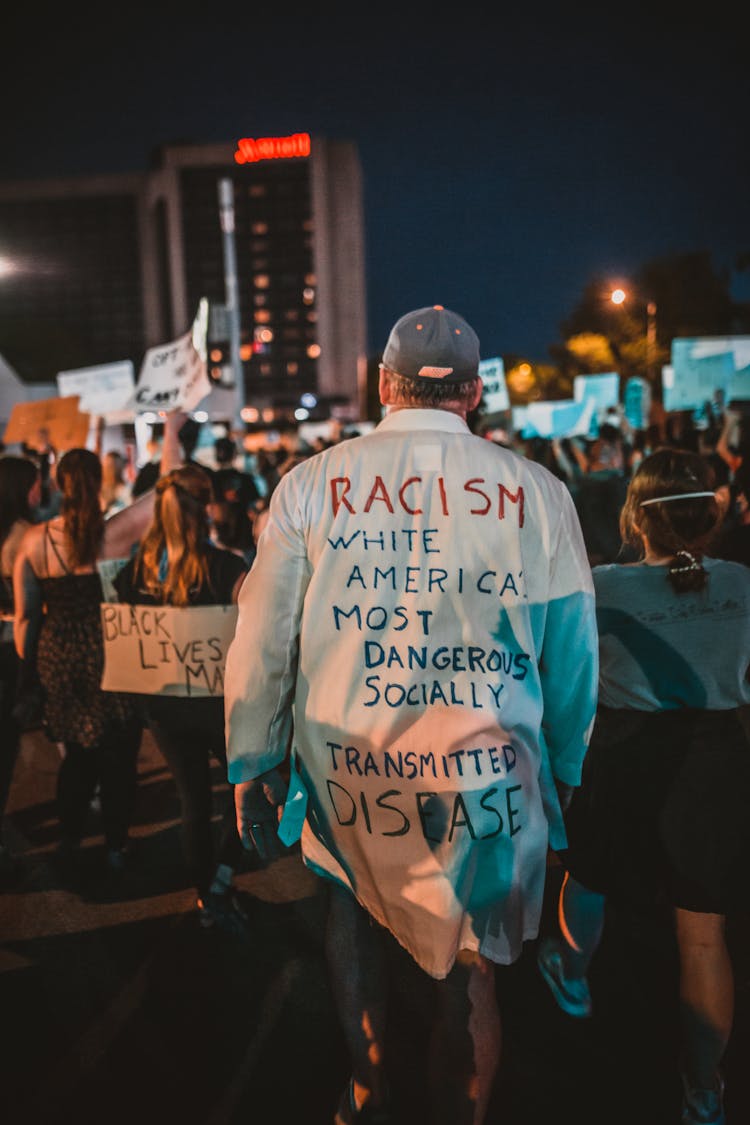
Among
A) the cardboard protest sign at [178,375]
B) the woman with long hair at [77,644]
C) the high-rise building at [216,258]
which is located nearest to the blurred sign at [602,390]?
the cardboard protest sign at [178,375]

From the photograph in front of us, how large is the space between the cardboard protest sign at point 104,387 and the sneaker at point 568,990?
814 centimetres

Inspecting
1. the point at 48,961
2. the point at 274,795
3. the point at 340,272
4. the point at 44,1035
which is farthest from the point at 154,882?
the point at 340,272

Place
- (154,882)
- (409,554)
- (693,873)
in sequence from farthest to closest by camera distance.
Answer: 1. (154,882)
2. (693,873)
3. (409,554)

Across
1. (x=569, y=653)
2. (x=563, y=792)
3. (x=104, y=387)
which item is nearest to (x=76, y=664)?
(x=563, y=792)

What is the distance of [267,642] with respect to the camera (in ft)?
6.97

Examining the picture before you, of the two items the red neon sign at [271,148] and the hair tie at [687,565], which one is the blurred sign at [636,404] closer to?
the hair tie at [687,565]

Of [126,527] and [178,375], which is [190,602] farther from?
Result: [178,375]

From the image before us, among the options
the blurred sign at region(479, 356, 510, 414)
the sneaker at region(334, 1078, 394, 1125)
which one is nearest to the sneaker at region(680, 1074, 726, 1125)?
the sneaker at region(334, 1078, 394, 1125)

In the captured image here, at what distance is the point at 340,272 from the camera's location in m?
128

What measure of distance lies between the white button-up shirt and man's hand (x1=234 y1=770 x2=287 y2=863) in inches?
3.0

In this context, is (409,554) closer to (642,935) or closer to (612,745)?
(612,745)

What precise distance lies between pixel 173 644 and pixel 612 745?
1769mm

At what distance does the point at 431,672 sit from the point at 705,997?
134cm

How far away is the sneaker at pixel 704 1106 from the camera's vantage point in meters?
2.46
